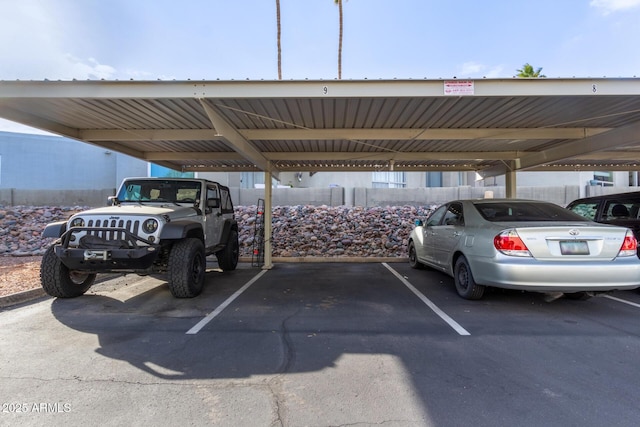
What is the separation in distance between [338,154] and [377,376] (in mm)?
6875

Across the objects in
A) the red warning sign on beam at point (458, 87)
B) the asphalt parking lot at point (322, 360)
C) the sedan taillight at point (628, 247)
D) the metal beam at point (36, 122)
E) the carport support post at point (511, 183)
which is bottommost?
the asphalt parking lot at point (322, 360)

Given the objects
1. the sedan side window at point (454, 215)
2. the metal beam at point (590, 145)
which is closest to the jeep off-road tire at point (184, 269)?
the sedan side window at point (454, 215)

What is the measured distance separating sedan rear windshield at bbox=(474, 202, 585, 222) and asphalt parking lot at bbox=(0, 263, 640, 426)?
1275 millimetres

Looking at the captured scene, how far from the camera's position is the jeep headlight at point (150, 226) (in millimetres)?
5203

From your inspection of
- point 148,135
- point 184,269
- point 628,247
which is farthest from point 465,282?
point 148,135

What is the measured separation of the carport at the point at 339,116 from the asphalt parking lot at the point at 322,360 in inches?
120

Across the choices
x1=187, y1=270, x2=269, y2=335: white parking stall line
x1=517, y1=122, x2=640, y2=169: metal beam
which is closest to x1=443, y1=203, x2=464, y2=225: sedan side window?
x1=517, y1=122, x2=640, y2=169: metal beam

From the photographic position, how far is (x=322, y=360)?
343cm

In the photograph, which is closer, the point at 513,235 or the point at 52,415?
the point at 52,415

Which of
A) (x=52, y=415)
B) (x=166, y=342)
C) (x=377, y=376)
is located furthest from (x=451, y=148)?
(x=52, y=415)

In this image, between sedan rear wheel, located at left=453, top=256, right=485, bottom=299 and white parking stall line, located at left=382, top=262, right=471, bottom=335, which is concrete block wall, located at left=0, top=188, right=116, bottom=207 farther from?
sedan rear wheel, located at left=453, top=256, right=485, bottom=299

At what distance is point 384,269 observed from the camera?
8.34 meters

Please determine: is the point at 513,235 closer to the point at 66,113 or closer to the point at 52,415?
the point at 52,415

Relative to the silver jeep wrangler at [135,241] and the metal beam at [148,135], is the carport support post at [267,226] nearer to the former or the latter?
the metal beam at [148,135]
